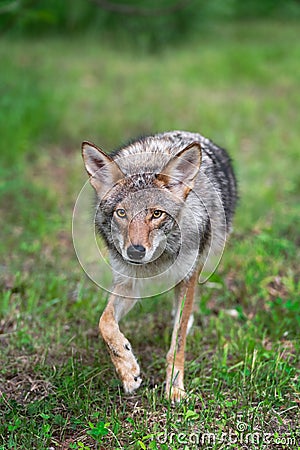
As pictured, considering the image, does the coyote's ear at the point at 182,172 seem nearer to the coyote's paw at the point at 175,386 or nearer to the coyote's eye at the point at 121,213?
the coyote's eye at the point at 121,213

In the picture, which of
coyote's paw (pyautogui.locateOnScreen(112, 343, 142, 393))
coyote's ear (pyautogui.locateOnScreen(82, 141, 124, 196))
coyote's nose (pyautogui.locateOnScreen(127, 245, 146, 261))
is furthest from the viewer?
coyote's paw (pyautogui.locateOnScreen(112, 343, 142, 393))

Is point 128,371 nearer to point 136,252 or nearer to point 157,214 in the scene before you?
point 136,252

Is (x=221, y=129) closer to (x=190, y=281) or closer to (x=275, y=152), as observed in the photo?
(x=275, y=152)

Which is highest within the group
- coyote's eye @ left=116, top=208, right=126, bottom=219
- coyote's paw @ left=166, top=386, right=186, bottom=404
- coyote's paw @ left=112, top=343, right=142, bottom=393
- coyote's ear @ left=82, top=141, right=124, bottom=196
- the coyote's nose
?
coyote's ear @ left=82, top=141, right=124, bottom=196

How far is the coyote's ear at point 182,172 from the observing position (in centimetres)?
358

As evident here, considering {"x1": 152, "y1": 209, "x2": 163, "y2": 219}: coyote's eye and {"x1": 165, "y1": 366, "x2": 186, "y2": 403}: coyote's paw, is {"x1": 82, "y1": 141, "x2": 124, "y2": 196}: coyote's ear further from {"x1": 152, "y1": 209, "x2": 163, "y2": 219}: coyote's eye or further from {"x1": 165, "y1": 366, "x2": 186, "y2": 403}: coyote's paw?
{"x1": 165, "y1": 366, "x2": 186, "y2": 403}: coyote's paw

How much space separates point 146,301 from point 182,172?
1615 millimetres

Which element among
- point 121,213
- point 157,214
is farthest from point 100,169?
point 157,214

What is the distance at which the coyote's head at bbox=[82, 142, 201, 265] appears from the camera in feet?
11.4

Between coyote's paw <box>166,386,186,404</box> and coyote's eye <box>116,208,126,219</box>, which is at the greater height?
coyote's eye <box>116,208,126,219</box>

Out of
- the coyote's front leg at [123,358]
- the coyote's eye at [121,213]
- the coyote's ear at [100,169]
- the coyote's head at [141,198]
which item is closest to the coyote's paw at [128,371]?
the coyote's front leg at [123,358]

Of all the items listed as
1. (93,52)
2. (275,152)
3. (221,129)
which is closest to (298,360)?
(275,152)

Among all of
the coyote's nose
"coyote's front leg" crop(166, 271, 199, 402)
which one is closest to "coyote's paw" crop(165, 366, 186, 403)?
"coyote's front leg" crop(166, 271, 199, 402)

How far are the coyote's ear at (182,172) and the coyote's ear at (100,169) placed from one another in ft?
0.92
